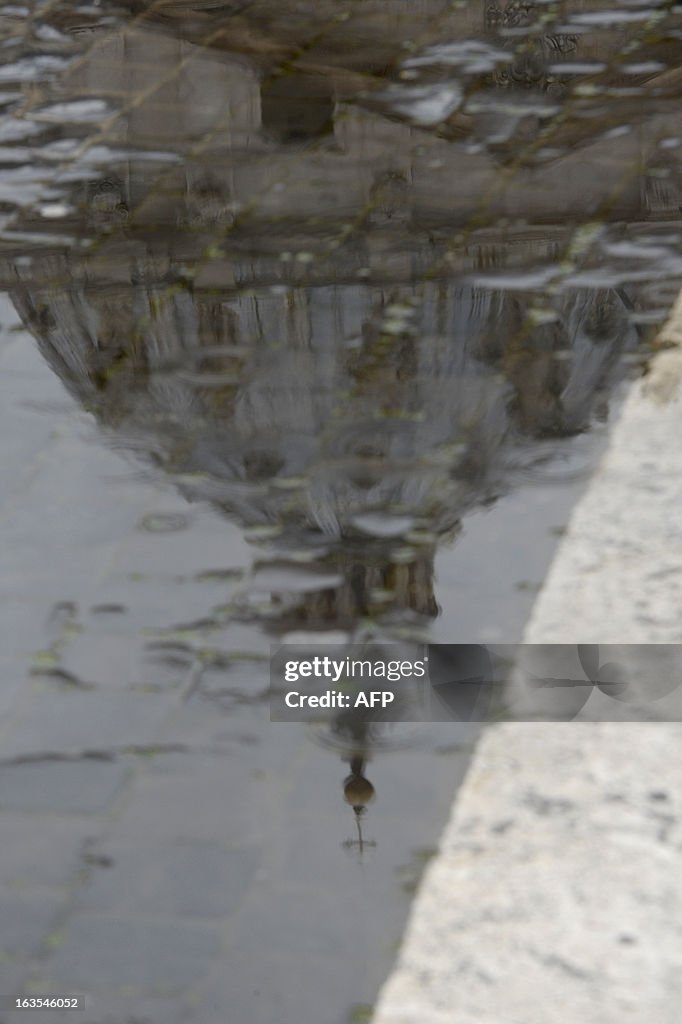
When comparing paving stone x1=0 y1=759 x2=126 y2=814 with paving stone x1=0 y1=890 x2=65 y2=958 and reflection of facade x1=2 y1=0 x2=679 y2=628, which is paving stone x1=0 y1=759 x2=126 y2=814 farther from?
reflection of facade x1=2 y1=0 x2=679 y2=628

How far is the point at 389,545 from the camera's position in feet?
16.8

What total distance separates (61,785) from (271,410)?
6.72 ft

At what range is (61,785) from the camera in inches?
169

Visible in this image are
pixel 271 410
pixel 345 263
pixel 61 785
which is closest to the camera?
pixel 61 785

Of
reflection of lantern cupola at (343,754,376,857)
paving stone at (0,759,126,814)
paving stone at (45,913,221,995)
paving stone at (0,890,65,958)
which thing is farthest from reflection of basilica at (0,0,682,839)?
paving stone at (0,890,65,958)

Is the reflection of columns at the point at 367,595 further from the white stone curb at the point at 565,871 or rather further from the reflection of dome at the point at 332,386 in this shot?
the white stone curb at the point at 565,871

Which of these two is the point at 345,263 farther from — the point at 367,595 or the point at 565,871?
the point at 565,871

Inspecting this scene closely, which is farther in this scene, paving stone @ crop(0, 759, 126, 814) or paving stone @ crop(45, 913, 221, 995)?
paving stone @ crop(0, 759, 126, 814)

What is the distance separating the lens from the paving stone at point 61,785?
422cm

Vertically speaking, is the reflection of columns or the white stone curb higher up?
the white stone curb

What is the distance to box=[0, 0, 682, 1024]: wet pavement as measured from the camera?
3949mm

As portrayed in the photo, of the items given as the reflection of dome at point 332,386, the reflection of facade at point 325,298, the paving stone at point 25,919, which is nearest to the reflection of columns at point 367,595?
the reflection of facade at point 325,298

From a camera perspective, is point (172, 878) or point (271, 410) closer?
point (172, 878)

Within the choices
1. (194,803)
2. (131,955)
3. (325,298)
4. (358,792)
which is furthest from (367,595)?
(325,298)
